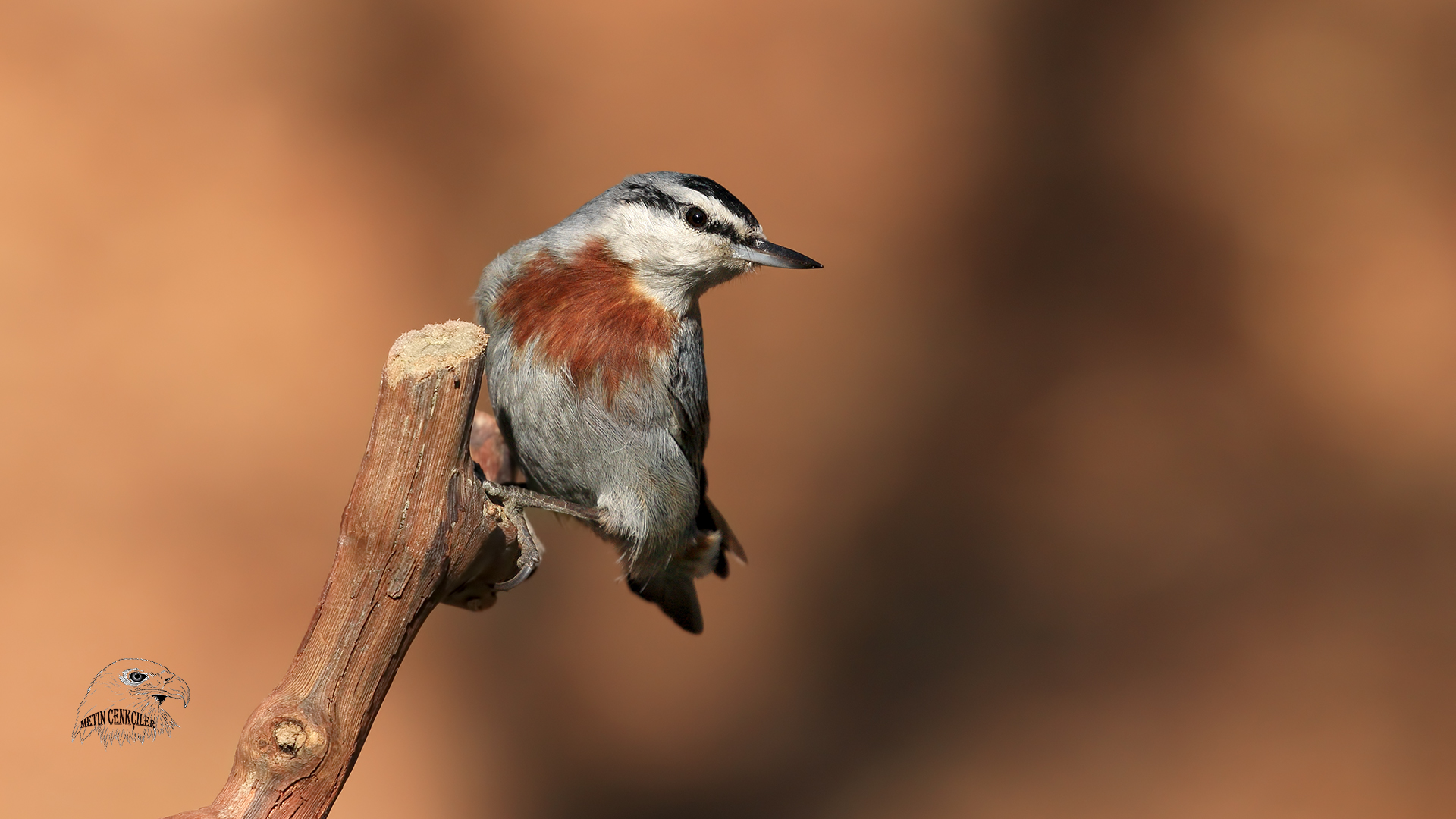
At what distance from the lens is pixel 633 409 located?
7.25ft

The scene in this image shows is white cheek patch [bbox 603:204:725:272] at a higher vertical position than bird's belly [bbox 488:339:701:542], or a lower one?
higher

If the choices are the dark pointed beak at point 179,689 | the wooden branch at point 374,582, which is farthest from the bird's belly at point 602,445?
the dark pointed beak at point 179,689

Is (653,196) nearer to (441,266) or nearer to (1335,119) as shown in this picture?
(441,266)

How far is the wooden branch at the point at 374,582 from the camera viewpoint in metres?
1.63

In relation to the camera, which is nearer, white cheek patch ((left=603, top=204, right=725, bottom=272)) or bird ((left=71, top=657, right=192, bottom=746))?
bird ((left=71, top=657, right=192, bottom=746))

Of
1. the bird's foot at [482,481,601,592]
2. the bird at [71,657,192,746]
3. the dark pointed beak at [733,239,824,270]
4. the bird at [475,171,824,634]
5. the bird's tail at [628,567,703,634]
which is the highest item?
the dark pointed beak at [733,239,824,270]

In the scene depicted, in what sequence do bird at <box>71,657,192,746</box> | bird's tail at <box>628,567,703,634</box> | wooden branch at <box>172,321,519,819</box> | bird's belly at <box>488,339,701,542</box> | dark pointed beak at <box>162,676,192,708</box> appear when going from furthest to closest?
dark pointed beak at <box>162,676,192,708</box> < bird's tail at <box>628,567,703,634</box> < bird's belly at <box>488,339,701,542</box> < bird at <box>71,657,192,746</box> < wooden branch at <box>172,321,519,819</box>

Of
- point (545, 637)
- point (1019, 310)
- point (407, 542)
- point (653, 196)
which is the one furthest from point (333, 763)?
point (1019, 310)

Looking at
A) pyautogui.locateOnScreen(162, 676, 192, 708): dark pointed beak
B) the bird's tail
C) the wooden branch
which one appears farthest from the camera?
pyautogui.locateOnScreen(162, 676, 192, 708): dark pointed beak

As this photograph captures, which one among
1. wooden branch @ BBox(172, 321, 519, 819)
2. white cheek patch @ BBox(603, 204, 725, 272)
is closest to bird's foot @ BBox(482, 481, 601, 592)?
wooden branch @ BBox(172, 321, 519, 819)

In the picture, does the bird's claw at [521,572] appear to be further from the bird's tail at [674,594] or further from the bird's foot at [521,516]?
the bird's tail at [674,594]

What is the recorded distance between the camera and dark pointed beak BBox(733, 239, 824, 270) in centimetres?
223

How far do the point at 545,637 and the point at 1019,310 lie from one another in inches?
90.9

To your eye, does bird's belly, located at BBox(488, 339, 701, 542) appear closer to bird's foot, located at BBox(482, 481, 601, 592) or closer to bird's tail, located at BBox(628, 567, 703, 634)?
bird's foot, located at BBox(482, 481, 601, 592)
